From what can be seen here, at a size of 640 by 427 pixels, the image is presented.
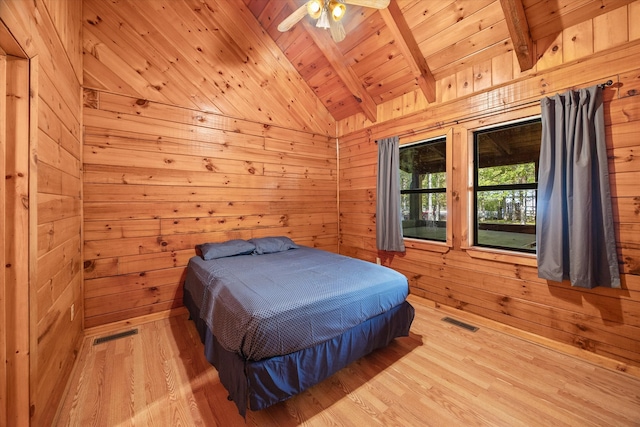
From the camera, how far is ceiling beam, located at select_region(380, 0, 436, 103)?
2518 millimetres

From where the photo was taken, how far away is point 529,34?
227 cm

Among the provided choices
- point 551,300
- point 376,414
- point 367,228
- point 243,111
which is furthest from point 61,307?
point 551,300

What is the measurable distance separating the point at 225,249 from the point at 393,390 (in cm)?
204

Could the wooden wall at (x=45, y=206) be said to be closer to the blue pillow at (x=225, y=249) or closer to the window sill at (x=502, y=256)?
the blue pillow at (x=225, y=249)

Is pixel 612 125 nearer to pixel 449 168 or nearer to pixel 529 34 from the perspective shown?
pixel 529 34

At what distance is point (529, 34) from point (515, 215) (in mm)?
1758

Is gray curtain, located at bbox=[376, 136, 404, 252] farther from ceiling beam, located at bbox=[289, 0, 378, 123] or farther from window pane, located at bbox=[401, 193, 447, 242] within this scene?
ceiling beam, located at bbox=[289, 0, 378, 123]

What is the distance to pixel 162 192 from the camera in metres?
2.81

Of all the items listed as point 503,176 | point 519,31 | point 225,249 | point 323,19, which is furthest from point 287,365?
point 519,31

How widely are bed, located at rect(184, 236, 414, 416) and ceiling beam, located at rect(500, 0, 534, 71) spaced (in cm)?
222

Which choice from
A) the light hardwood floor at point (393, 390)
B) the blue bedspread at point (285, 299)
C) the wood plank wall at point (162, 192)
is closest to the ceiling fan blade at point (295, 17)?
the wood plank wall at point (162, 192)

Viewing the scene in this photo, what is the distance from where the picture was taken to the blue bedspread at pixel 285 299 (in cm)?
145

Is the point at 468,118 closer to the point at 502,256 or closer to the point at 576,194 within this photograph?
the point at 576,194

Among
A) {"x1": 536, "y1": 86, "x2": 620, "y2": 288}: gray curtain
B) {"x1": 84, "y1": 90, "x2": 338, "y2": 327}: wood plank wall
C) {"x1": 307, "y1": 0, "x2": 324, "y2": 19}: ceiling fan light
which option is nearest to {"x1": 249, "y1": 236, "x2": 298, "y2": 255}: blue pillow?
{"x1": 84, "y1": 90, "x2": 338, "y2": 327}: wood plank wall
